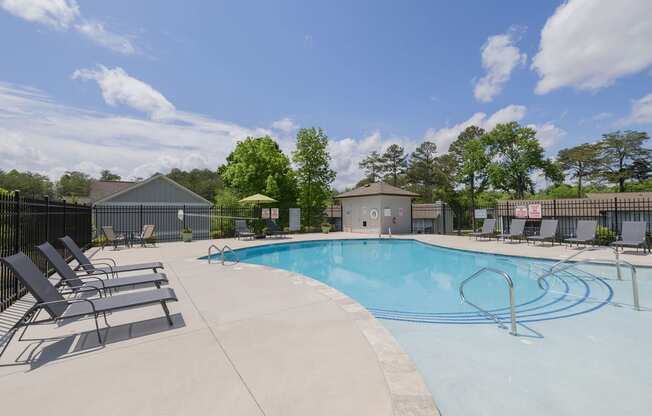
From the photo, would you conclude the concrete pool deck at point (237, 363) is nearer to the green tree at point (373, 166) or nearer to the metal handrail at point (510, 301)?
the metal handrail at point (510, 301)

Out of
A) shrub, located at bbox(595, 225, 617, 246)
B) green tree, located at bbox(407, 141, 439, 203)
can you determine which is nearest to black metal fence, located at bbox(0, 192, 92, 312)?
shrub, located at bbox(595, 225, 617, 246)

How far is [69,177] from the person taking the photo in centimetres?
5512

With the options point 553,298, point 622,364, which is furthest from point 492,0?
point 622,364

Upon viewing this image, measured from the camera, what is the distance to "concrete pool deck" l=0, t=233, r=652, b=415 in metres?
2.29

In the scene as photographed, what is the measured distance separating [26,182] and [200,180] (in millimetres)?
24478

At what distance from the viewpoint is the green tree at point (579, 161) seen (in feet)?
133

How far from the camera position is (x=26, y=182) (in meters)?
42.5

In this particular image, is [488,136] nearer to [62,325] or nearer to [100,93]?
[100,93]

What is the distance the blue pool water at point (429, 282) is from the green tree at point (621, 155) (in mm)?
41927

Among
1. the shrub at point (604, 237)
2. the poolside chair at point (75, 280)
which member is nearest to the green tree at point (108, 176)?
the poolside chair at point (75, 280)

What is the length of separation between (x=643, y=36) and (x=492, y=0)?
6.14m

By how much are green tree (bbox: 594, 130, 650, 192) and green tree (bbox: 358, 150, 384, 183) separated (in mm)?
29570

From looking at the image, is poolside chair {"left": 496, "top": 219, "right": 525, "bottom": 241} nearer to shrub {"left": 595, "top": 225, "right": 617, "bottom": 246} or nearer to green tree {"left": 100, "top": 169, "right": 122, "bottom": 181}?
shrub {"left": 595, "top": 225, "right": 617, "bottom": 246}

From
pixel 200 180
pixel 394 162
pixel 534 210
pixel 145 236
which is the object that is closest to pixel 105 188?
pixel 145 236
